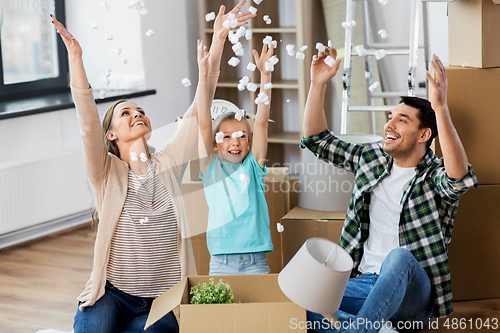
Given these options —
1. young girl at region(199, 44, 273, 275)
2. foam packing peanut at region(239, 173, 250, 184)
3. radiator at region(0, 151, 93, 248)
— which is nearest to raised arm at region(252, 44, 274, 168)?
young girl at region(199, 44, 273, 275)

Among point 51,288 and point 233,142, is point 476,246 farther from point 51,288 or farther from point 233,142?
point 51,288

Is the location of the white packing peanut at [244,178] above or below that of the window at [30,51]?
below

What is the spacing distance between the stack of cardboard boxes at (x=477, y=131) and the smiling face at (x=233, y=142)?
2.49 ft

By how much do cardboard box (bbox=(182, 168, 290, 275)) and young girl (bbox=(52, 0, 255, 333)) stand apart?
1.79 ft

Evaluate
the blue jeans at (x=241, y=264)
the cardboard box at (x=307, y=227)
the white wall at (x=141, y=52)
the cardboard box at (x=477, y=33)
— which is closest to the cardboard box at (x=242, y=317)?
the blue jeans at (x=241, y=264)

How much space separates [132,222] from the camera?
5.97 ft

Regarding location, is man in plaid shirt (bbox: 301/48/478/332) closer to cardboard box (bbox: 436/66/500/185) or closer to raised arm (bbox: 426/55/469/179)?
raised arm (bbox: 426/55/469/179)

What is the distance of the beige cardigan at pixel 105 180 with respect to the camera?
171cm

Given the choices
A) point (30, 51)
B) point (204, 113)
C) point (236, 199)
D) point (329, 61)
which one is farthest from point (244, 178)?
point (30, 51)

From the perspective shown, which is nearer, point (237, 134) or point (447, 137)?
point (447, 137)

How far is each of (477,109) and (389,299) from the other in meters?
0.86

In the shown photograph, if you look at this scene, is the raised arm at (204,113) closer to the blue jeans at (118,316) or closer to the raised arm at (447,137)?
the blue jeans at (118,316)

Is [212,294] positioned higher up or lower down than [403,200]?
lower down

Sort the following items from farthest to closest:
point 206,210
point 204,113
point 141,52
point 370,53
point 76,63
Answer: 1. point 141,52
2. point 370,53
3. point 206,210
4. point 204,113
5. point 76,63
